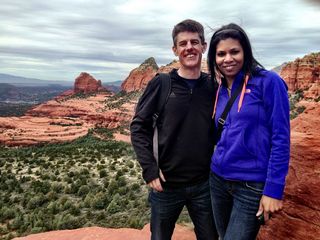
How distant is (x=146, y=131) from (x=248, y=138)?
1139 mm

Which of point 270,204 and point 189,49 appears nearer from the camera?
point 270,204

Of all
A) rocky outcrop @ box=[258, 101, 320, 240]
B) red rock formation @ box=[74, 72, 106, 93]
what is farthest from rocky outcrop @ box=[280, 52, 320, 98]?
red rock formation @ box=[74, 72, 106, 93]

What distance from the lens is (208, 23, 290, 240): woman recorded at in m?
2.82

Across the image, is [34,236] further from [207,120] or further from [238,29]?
[238,29]

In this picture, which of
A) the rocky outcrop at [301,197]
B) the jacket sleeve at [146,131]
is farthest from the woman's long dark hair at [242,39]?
the rocky outcrop at [301,197]

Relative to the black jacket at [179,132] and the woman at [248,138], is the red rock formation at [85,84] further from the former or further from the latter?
the woman at [248,138]

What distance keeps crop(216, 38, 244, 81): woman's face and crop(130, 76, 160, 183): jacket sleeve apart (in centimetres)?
76

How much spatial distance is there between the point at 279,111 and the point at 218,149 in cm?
74

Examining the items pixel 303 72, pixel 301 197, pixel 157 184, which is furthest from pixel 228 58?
pixel 303 72

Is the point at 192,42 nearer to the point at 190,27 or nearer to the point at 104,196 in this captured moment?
the point at 190,27

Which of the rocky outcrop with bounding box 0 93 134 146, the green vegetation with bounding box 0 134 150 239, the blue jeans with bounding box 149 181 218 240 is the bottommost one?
the rocky outcrop with bounding box 0 93 134 146

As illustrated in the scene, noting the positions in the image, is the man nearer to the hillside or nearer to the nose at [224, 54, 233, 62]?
A: the nose at [224, 54, 233, 62]

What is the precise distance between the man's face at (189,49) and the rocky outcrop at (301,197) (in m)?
1.82

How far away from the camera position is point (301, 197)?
4.14 metres
